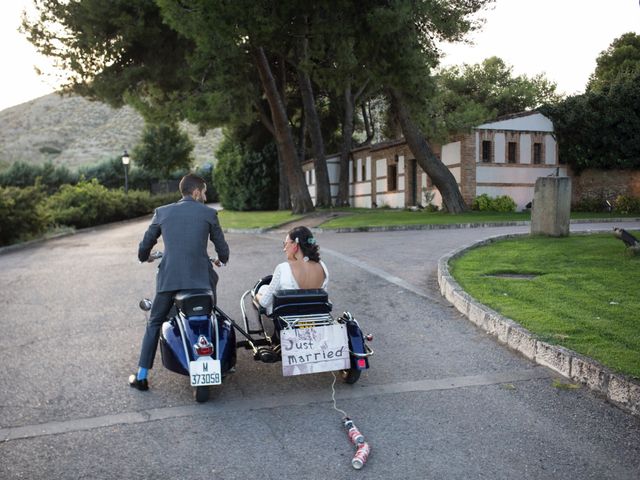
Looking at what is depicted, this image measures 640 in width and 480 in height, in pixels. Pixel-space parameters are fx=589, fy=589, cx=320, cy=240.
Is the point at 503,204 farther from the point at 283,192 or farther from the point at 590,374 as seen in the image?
the point at 590,374

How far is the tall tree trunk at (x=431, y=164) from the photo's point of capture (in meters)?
24.5

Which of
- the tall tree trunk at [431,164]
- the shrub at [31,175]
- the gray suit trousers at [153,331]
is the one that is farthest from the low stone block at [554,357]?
the shrub at [31,175]

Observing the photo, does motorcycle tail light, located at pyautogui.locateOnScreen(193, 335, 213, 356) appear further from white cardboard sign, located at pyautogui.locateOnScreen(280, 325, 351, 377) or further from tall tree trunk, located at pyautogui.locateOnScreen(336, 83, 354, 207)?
tall tree trunk, located at pyautogui.locateOnScreen(336, 83, 354, 207)

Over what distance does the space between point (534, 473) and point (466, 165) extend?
23.9 metres

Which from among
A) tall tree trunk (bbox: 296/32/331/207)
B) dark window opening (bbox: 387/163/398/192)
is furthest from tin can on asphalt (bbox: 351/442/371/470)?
dark window opening (bbox: 387/163/398/192)

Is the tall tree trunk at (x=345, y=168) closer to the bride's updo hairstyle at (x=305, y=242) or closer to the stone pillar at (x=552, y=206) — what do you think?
the stone pillar at (x=552, y=206)

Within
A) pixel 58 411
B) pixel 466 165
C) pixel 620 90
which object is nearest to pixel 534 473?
pixel 58 411

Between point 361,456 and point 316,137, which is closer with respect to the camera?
point 361,456

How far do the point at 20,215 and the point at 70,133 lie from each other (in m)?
139

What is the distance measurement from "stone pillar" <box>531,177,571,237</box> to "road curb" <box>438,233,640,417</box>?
6.88m

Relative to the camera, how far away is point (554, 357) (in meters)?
5.34

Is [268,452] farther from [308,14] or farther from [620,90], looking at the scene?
[620,90]

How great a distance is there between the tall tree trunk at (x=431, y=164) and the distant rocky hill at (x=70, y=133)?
96916 mm

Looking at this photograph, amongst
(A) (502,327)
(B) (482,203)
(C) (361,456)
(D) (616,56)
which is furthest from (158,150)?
(C) (361,456)
